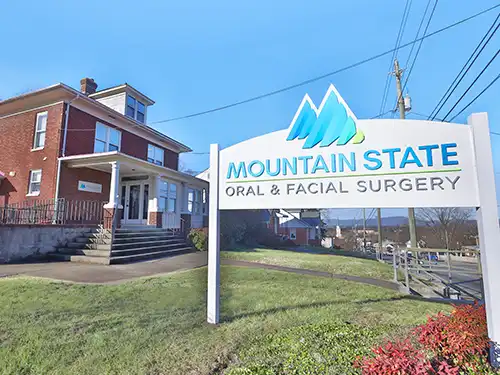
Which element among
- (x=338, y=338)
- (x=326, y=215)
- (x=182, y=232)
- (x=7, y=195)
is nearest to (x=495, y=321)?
(x=338, y=338)

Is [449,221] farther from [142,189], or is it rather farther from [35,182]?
[35,182]

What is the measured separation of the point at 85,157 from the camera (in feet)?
40.2

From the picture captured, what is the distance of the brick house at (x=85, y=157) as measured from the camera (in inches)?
500

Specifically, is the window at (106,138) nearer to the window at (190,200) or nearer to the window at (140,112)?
the window at (140,112)

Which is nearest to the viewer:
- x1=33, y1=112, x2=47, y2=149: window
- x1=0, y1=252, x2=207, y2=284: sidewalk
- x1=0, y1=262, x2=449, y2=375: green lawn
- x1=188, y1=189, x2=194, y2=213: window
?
x1=0, y1=262, x2=449, y2=375: green lawn

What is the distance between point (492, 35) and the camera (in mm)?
5879

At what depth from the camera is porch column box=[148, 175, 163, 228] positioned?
→ 1514 cm

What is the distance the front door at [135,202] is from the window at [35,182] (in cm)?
404

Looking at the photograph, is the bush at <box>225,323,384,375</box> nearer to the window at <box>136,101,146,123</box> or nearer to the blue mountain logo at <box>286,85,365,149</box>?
the blue mountain logo at <box>286,85,365,149</box>

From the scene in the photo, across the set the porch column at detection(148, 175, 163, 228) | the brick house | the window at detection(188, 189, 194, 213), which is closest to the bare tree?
the window at detection(188, 189, 194, 213)

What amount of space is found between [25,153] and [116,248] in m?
8.07

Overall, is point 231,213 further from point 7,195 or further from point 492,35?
point 492,35

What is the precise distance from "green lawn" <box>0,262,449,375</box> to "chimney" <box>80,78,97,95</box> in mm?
14228

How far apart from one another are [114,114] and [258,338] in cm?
1494
